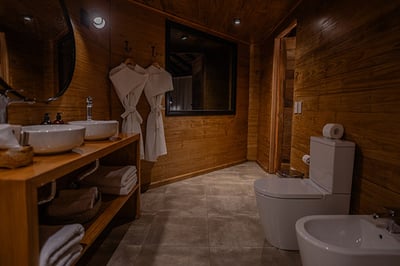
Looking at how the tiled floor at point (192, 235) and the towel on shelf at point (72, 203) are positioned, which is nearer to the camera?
the towel on shelf at point (72, 203)

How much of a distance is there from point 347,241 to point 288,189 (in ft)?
1.71

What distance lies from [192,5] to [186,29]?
0.57m

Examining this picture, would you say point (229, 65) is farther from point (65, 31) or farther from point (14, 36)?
point (14, 36)

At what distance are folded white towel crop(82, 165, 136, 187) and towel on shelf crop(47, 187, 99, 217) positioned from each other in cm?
28

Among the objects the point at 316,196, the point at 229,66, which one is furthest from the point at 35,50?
the point at 229,66

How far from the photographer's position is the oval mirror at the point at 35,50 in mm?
1429

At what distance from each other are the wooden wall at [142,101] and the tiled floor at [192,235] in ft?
2.16

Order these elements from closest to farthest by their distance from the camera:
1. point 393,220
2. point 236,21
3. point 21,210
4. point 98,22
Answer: point 21,210
point 393,220
point 98,22
point 236,21

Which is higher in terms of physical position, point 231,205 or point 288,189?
point 288,189

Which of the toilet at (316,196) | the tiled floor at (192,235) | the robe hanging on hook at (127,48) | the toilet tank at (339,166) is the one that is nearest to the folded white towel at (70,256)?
the tiled floor at (192,235)

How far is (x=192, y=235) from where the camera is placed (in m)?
2.12

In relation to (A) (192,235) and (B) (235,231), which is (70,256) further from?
(B) (235,231)

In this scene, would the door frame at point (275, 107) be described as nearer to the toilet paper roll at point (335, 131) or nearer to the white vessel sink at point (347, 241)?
the toilet paper roll at point (335, 131)

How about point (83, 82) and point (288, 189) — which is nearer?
point (288, 189)
